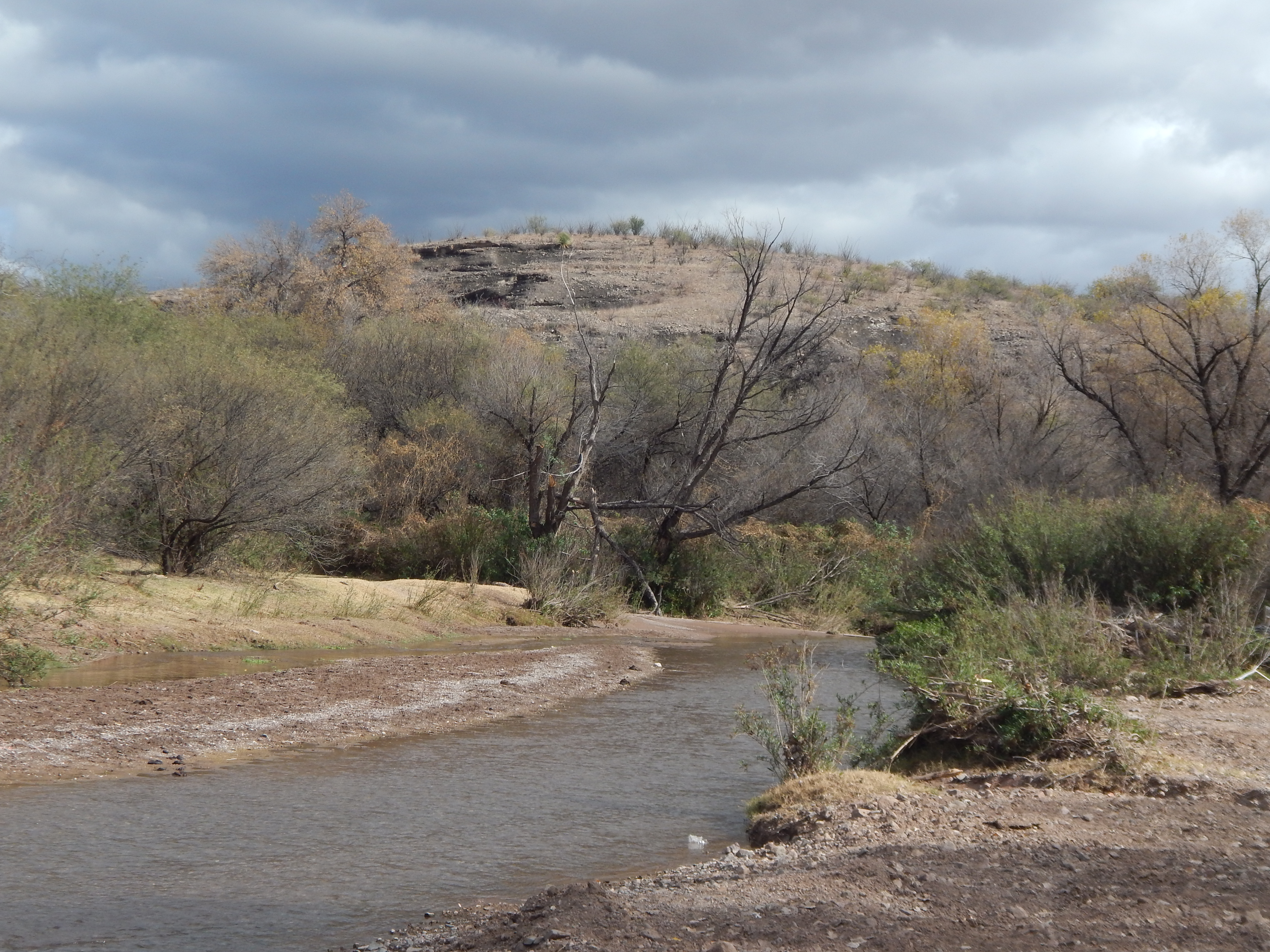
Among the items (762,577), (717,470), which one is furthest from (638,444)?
(762,577)

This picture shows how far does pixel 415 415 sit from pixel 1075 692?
2875 cm

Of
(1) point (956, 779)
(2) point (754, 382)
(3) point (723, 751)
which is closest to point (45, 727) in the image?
(3) point (723, 751)

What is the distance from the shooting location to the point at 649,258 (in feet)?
278

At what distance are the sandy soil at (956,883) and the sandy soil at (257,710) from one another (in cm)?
510

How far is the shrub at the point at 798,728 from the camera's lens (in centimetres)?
988

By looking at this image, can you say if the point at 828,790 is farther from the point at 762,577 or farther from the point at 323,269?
the point at 323,269

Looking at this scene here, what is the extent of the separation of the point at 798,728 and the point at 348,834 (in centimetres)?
386

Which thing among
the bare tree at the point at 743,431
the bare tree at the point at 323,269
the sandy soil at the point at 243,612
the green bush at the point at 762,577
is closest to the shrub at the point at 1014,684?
the sandy soil at the point at 243,612

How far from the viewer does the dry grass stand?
898 centimetres

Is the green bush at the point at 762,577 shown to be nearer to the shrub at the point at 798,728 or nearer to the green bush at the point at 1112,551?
the green bush at the point at 1112,551

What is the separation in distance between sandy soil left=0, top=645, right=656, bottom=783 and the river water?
0.56 metres

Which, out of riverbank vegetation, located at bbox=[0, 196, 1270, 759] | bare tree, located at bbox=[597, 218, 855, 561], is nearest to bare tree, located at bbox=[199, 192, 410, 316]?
riverbank vegetation, located at bbox=[0, 196, 1270, 759]

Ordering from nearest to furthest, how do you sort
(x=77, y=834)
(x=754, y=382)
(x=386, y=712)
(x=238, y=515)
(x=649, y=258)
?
1. (x=77, y=834)
2. (x=386, y=712)
3. (x=238, y=515)
4. (x=754, y=382)
5. (x=649, y=258)

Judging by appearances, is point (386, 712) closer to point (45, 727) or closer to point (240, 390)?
point (45, 727)
